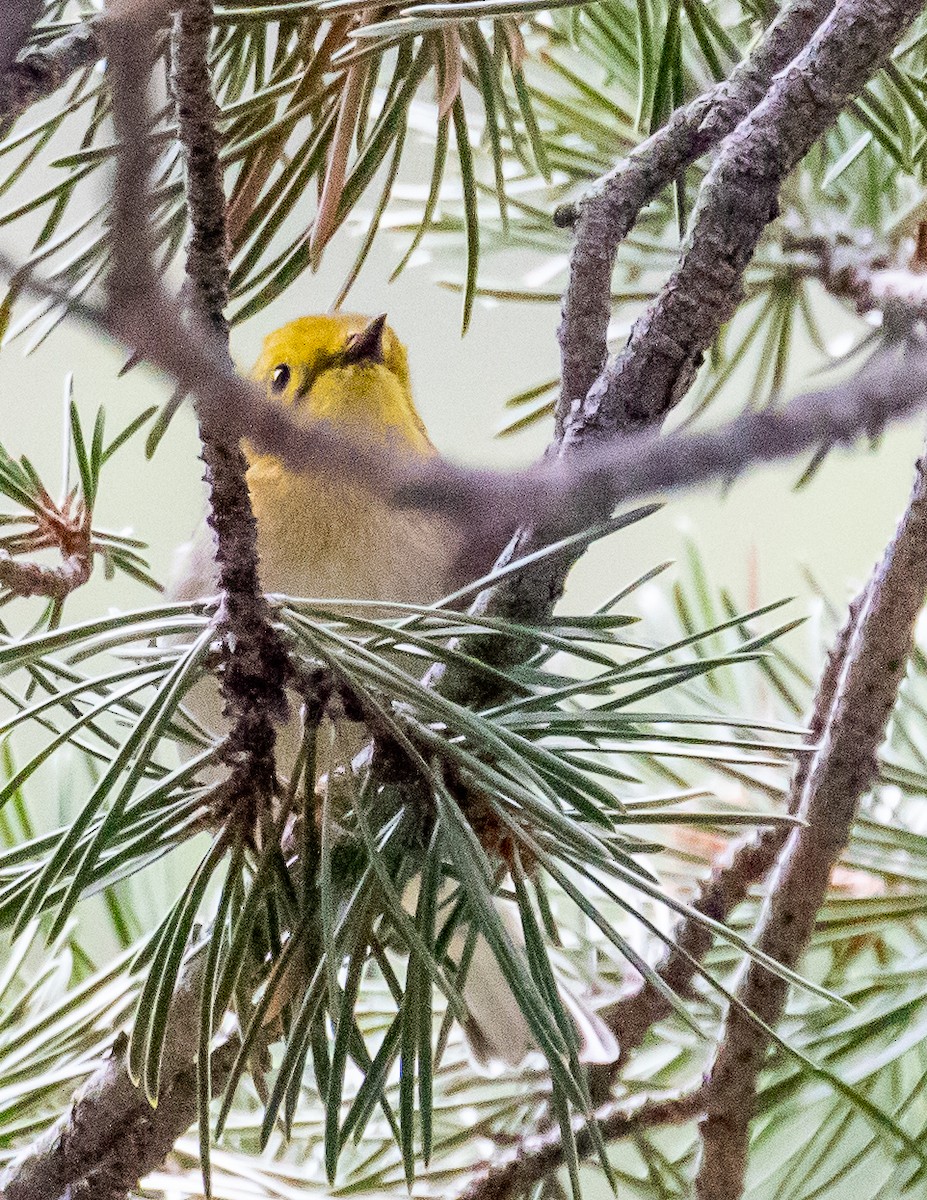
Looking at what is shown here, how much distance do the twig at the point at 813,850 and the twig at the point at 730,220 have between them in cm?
14

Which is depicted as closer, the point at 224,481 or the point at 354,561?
the point at 224,481

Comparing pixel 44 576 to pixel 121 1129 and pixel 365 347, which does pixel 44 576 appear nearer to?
pixel 121 1129

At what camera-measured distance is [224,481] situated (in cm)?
27

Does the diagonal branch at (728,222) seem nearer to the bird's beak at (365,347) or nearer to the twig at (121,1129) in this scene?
the twig at (121,1129)

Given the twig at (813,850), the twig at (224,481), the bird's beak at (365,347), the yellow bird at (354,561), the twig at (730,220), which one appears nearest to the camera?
the twig at (224,481)

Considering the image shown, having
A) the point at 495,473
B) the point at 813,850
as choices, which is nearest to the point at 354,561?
the point at 813,850

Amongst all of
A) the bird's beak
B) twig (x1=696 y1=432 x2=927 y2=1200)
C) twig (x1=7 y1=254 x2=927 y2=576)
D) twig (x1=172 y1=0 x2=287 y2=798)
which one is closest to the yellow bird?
the bird's beak

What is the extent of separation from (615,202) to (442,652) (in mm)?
159

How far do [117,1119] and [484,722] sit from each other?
15 cm

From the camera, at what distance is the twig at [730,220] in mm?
341

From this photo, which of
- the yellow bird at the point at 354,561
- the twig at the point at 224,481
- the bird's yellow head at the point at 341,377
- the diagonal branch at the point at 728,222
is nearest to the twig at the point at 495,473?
the twig at the point at 224,481

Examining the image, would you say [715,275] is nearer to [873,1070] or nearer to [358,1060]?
[358,1060]

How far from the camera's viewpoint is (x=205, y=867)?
0.35 metres

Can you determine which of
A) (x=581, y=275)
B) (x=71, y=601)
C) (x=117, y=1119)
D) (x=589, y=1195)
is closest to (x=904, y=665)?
(x=581, y=275)
